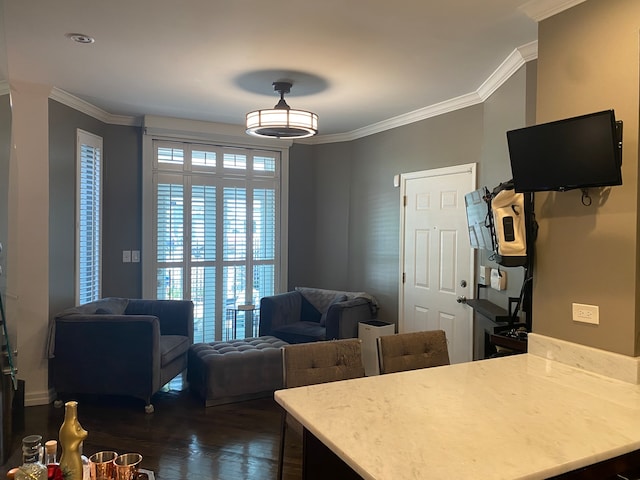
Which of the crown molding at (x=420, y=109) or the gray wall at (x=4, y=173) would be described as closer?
the gray wall at (x=4, y=173)

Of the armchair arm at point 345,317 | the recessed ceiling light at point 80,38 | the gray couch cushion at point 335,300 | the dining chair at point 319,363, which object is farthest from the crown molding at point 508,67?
the recessed ceiling light at point 80,38

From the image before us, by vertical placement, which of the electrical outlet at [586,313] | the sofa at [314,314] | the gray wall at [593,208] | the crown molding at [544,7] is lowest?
the sofa at [314,314]

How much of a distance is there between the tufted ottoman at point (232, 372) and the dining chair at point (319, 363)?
1.71 meters

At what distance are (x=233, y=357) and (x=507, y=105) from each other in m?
2.92

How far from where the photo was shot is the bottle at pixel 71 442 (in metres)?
1.44

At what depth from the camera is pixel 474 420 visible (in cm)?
159

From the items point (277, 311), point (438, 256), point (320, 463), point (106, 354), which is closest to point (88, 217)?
point (106, 354)

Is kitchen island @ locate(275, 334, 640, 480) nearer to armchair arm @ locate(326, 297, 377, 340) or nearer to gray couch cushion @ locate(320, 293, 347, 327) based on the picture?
armchair arm @ locate(326, 297, 377, 340)

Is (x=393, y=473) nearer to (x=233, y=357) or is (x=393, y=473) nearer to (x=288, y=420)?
(x=288, y=420)

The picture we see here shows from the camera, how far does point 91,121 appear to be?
481 centimetres

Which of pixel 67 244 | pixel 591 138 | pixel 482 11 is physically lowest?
pixel 67 244

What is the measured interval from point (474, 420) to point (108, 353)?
324cm

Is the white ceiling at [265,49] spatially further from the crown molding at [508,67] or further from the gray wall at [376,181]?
the gray wall at [376,181]

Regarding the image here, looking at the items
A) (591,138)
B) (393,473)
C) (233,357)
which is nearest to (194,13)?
(591,138)
